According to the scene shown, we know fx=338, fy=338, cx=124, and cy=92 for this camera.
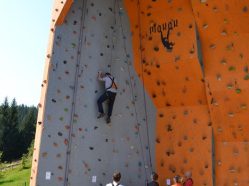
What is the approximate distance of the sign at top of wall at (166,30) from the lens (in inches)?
259

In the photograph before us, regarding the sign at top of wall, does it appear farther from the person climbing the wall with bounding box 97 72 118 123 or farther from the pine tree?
the pine tree

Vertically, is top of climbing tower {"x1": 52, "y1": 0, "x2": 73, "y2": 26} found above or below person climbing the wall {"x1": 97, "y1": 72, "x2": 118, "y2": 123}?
above

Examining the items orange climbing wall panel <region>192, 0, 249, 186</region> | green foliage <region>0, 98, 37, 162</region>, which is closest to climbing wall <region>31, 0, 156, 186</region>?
orange climbing wall panel <region>192, 0, 249, 186</region>

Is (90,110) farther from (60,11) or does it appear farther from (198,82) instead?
(198,82)

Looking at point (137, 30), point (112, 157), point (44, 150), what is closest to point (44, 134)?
point (44, 150)

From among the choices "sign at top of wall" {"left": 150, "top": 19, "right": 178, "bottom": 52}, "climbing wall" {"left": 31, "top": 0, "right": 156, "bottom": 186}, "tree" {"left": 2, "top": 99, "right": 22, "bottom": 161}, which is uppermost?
"tree" {"left": 2, "top": 99, "right": 22, "bottom": 161}

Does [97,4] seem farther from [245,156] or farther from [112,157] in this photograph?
[245,156]

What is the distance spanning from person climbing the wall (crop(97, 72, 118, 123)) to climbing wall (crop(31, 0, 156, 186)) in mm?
118

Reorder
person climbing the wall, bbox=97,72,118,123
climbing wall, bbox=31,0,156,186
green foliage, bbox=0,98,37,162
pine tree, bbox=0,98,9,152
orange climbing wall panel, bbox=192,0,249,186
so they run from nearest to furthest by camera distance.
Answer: climbing wall, bbox=31,0,156,186 < orange climbing wall panel, bbox=192,0,249,186 < person climbing the wall, bbox=97,72,118,123 < green foliage, bbox=0,98,37,162 < pine tree, bbox=0,98,9,152

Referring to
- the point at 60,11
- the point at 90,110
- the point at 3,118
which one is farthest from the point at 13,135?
the point at 60,11

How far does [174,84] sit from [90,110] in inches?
71.9

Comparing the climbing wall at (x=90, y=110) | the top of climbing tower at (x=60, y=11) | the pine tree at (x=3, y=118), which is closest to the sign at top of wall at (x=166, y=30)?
the climbing wall at (x=90, y=110)

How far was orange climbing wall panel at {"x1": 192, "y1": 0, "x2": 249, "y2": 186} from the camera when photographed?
5.97 meters

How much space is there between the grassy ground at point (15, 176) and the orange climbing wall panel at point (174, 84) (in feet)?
46.7
